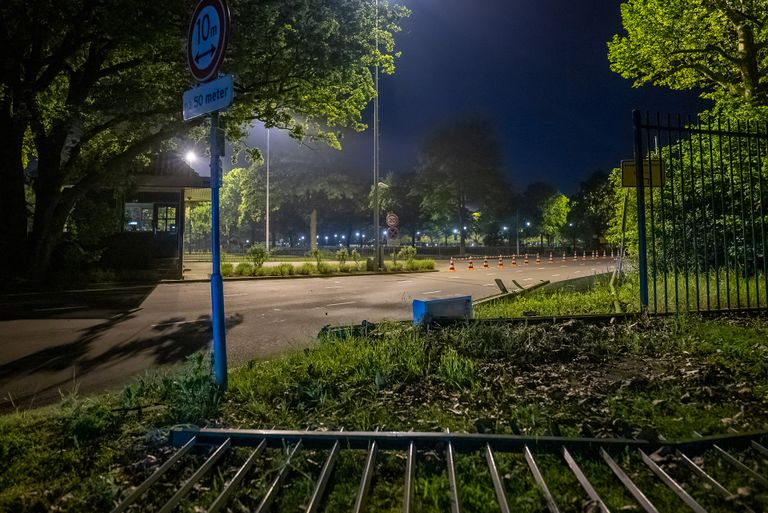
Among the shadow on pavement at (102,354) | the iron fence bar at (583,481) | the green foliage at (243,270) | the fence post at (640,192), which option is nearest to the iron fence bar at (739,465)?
the iron fence bar at (583,481)

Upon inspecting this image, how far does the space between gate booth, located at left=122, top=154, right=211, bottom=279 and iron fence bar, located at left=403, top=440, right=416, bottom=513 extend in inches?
785

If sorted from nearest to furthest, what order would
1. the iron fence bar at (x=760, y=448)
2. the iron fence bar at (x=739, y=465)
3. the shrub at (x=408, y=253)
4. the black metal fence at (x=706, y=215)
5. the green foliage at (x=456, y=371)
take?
the iron fence bar at (x=739, y=465), the iron fence bar at (x=760, y=448), the green foliage at (x=456, y=371), the black metal fence at (x=706, y=215), the shrub at (x=408, y=253)

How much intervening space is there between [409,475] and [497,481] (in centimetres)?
→ 51

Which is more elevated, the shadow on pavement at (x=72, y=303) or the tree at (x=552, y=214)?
the tree at (x=552, y=214)

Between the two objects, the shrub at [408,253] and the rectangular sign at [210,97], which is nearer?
the rectangular sign at [210,97]

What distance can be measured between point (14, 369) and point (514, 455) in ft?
20.3

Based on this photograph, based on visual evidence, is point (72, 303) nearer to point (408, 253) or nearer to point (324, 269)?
point (324, 269)

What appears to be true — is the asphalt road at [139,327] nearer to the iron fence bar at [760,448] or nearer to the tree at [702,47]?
the iron fence bar at [760,448]

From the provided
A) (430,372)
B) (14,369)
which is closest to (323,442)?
(430,372)

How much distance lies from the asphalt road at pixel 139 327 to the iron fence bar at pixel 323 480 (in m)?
3.37

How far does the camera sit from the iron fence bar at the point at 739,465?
256 cm

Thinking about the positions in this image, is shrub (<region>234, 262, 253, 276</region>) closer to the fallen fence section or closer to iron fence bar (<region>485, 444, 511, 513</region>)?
the fallen fence section

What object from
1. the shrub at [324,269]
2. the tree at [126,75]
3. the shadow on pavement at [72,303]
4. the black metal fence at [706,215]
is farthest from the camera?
the shrub at [324,269]

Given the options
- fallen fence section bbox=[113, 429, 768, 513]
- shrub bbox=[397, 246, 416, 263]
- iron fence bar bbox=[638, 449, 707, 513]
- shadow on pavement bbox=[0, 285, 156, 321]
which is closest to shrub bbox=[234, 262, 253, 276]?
shadow on pavement bbox=[0, 285, 156, 321]
